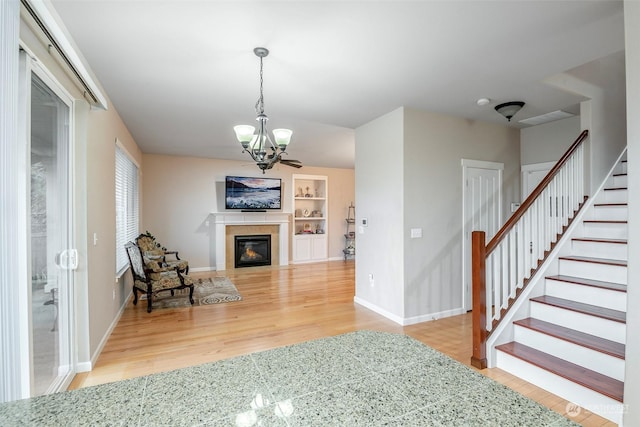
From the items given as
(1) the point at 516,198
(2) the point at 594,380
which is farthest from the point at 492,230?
(2) the point at 594,380

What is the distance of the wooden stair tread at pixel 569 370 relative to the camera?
2.01m

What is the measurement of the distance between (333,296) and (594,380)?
3253mm

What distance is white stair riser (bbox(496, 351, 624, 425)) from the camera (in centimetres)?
197

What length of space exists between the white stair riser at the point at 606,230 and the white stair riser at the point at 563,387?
1.68 metres

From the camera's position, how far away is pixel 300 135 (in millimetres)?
4922

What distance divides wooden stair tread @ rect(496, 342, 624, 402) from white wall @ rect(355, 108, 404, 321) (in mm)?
1311

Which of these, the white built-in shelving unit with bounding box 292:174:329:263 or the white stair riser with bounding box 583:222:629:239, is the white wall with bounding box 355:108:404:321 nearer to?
the white stair riser with bounding box 583:222:629:239

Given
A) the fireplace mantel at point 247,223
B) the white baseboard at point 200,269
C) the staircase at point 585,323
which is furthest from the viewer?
the fireplace mantel at point 247,223

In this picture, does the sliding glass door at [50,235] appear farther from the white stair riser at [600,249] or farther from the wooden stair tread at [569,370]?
the white stair riser at [600,249]

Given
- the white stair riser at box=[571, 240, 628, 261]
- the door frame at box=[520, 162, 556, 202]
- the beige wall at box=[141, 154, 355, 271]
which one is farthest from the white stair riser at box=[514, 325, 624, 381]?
the beige wall at box=[141, 154, 355, 271]

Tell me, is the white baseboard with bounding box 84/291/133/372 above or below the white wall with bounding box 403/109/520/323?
below

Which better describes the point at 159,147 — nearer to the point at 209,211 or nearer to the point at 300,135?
the point at 209,211

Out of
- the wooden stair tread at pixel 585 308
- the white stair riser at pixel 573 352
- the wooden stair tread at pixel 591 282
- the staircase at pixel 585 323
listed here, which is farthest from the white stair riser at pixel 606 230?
the white stair riser at pixel 573 352

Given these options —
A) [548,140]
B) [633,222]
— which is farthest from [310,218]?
[633,222]
